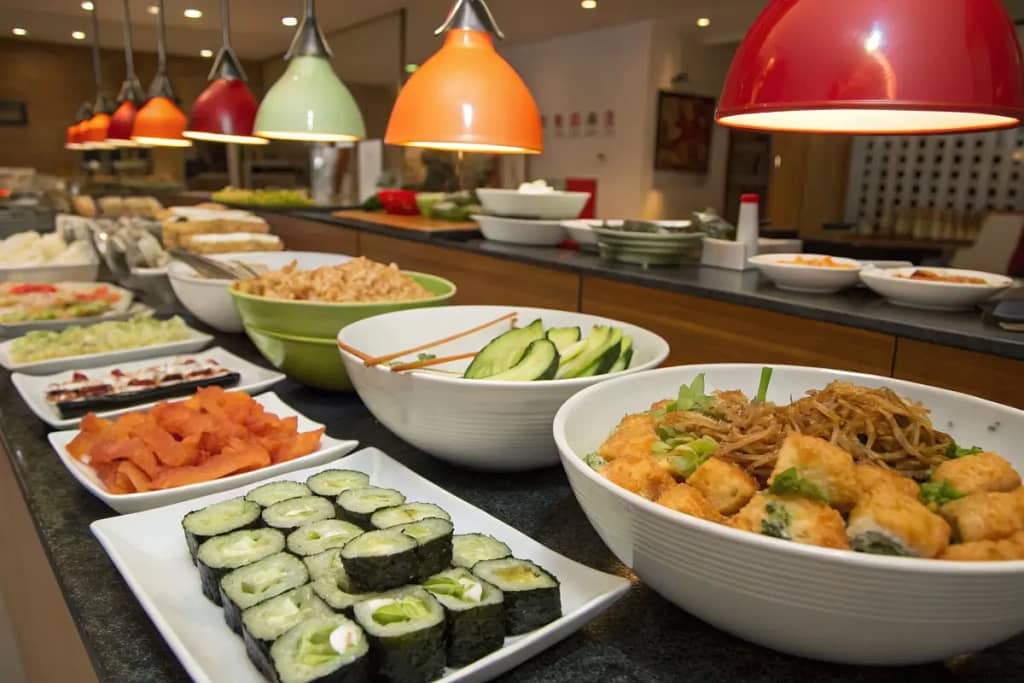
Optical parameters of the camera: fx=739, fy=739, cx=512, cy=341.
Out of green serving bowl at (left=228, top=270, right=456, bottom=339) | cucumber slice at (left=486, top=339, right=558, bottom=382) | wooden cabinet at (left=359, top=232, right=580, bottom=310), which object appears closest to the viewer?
cucumber slice at (left=486, top=339, right=558, bottom=382)

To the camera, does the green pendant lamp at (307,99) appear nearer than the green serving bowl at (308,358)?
No

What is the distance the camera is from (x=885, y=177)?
8.00 meters

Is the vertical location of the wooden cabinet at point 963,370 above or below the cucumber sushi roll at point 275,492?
below

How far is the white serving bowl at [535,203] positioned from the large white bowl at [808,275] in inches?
45.2

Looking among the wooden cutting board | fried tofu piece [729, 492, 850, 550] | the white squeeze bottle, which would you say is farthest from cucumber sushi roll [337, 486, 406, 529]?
the wooden cutting board

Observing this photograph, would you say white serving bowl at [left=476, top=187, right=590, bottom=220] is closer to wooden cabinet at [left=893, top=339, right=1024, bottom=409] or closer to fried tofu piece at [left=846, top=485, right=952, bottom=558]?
wooden cabinet at [left=893, top=339, right=1024, bottom=409]

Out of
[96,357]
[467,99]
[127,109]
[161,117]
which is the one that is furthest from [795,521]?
[127,109]

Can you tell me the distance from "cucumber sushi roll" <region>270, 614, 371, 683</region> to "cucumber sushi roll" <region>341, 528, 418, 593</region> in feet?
0.15

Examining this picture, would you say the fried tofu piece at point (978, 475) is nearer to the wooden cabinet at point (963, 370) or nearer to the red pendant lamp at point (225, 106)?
the wooden cabinet at point (963, 370)

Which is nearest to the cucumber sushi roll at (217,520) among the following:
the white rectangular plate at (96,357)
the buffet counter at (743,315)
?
the white rectangular plate at (96,357)

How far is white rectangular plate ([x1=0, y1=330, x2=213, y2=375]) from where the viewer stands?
1451mm

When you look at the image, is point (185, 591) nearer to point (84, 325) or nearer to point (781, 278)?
point (84, 325)

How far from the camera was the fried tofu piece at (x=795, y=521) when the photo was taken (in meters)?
0.56

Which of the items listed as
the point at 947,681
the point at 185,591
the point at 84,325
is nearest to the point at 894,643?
the point at 947,681
